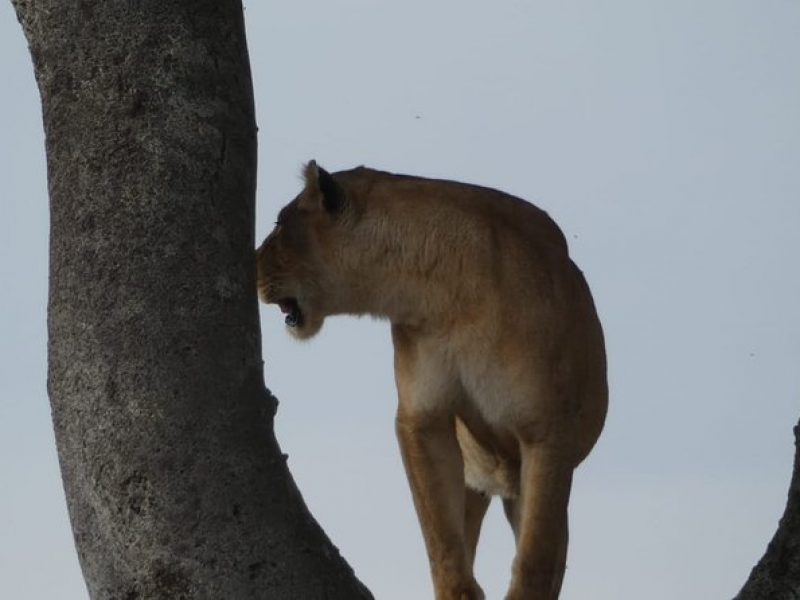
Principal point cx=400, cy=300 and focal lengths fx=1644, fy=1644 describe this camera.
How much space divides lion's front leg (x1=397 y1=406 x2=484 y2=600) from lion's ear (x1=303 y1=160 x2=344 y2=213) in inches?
32.4

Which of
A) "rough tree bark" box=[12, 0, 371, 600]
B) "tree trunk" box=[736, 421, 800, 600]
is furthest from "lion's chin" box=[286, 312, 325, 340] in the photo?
"tree trunk" box=[736, 421, 800, 600]

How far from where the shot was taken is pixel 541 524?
5984mm

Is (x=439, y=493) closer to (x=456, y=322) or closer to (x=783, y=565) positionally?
(x=456, y=322)

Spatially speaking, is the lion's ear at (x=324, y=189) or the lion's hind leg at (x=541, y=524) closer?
the lion's hind leg at (x=541, y=524)

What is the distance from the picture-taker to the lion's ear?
609 cm

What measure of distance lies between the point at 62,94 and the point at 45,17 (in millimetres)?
226

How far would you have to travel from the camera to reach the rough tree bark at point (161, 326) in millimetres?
3928

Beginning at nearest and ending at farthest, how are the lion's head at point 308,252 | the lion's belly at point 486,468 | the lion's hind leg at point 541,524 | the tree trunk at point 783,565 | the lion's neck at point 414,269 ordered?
the tree trunk at point 783,565
the lion's hind leg at point 541,524
the lion's neck at point 414,269
the lion's head at point 308,252
the lion's belly at point 486,468

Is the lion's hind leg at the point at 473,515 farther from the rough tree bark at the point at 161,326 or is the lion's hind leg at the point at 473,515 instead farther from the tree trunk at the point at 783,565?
the tree trunk at the point at 783,565

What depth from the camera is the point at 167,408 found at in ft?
12.9

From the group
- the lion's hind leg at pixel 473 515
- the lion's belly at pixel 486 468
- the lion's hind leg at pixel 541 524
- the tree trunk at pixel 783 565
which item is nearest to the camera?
the tree trunk at pixel 783 565

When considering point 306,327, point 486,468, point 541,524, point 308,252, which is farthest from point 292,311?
point 541,524

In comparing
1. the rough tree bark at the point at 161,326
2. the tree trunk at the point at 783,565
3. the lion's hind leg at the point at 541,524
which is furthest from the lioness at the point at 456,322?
the tree trunk at the point at 783,565

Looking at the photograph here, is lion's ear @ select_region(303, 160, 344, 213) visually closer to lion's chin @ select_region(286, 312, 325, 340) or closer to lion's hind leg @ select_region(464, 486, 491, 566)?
lion's chin @ select_region(286, 312, 325, 340)
